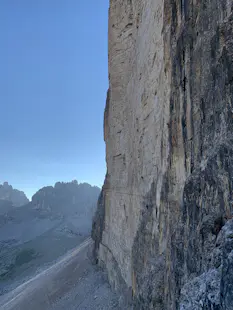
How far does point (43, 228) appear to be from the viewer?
251ft

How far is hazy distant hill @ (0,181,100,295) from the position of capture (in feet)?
143

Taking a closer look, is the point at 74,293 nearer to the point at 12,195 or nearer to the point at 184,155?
the point at 184,155

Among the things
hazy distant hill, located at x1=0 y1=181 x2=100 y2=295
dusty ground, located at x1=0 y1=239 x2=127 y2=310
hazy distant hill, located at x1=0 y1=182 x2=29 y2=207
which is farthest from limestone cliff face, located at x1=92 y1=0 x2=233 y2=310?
hazy distant hill, located at x1=0 y1=182 x2=29 y2=207

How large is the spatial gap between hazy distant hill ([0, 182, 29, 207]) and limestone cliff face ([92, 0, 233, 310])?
130343 millimetres

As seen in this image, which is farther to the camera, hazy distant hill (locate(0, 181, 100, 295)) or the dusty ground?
hazy distant hill (locate(0, 181, 100, 295))

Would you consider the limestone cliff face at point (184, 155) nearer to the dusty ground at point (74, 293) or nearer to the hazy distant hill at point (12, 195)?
the dusty ground at point (74, 293)

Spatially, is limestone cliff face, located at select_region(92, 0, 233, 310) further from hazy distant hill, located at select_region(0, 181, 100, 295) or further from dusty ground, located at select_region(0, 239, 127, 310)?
hazy distant hill, located at select_region(0, 181, 100, 295)

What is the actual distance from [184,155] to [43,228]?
78942 mm

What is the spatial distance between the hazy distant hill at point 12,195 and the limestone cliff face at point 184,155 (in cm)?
13034

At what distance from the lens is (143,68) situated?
10133 mm

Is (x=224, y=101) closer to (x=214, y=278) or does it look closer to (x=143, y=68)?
(x=214, y=278)

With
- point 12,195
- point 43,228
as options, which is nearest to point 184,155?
point 43,228

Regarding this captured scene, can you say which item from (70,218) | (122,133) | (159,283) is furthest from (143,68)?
(70,218)

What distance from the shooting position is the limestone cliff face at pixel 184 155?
322 centimetres
